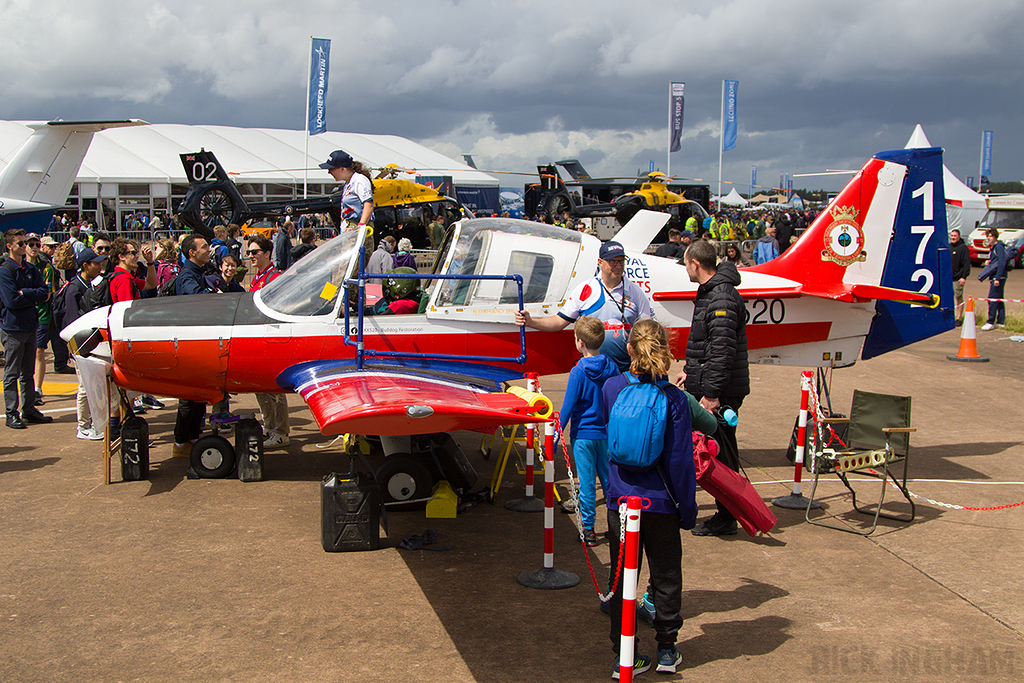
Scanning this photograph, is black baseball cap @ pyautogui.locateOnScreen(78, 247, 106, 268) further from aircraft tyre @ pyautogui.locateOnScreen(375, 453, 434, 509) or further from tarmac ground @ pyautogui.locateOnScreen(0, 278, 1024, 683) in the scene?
aircraft tyre @ pyautogui.locateOnScreen(375, 453, 434, 509)

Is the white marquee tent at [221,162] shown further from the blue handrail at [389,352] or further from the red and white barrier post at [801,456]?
the red and white barrier post at [801,456]

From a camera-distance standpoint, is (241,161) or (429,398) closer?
(429,398)

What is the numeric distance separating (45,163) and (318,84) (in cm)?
1627

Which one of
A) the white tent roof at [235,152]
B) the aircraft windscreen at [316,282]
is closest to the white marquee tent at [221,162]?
the white tent roof at [235,152]

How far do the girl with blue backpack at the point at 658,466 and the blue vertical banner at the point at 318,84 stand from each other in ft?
101

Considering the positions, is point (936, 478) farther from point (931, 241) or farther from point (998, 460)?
point (931, 241)

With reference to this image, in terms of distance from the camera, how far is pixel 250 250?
7598 millimetres

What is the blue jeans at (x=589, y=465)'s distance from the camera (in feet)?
15.6

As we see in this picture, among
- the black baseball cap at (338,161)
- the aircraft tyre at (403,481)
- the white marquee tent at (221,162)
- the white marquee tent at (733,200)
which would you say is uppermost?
the white marquee tent at (733,200)

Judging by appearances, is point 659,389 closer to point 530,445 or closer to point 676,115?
point 530,445

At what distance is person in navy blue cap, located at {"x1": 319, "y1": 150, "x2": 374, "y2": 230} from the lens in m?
7.52

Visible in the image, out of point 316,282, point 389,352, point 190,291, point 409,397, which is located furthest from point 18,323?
point 409,397

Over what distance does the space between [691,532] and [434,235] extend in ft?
55.1

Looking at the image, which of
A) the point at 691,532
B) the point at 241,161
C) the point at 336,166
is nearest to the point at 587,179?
the point at 241,161
